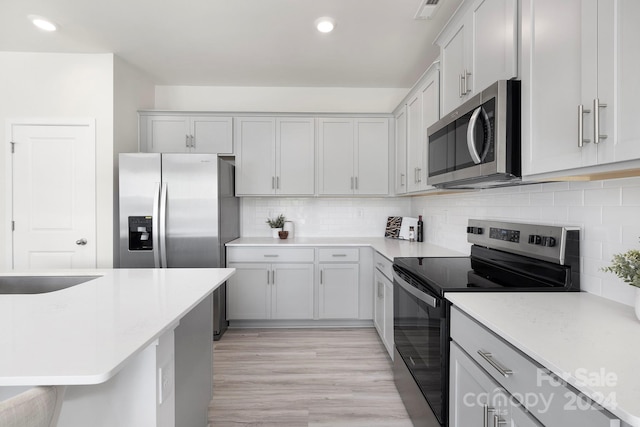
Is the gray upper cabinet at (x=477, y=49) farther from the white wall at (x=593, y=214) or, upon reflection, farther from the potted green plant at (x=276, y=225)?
the potted green plant at (x=276, y=225)

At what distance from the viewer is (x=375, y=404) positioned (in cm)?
213

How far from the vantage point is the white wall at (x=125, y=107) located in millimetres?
3193

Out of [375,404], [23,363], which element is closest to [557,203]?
[375,404]

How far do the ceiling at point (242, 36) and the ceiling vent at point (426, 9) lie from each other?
0.16ft

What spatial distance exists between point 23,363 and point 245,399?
1.66 meters

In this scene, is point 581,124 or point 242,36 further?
point 242,36

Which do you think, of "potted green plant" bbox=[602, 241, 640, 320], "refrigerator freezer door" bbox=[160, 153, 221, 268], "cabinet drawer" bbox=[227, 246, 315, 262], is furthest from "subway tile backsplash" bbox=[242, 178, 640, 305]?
"refrigerator freezer door" bbox=[160, 153, 221, 268]

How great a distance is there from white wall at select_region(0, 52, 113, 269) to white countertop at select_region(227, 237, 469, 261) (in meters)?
1.28

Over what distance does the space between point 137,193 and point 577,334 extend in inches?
129

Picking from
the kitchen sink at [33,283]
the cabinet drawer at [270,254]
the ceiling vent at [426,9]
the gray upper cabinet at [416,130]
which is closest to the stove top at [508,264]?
the gray upper cabinet at [416,130]

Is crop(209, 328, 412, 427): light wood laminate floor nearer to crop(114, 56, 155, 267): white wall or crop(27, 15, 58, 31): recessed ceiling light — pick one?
crop(114, 56, 155, 267): white wall

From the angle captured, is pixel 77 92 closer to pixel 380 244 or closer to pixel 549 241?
pixel 380 244

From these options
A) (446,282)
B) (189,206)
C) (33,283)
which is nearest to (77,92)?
(189,206)

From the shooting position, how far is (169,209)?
308cm
